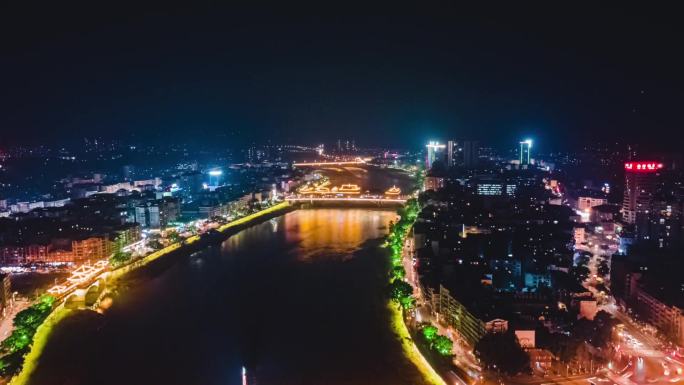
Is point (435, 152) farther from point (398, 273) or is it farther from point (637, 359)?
point (637, 359)

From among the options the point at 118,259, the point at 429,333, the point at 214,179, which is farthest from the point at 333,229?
the point at 214,179

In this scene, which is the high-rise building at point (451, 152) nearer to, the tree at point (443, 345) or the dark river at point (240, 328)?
the dark river at point (240, 328)

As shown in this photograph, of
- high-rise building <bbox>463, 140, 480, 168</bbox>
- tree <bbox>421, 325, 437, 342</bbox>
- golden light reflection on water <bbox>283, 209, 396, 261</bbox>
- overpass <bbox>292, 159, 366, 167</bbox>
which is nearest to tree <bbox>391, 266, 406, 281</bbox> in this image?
golden light reflection on water <bbox>283, 209, 396, 261</bbox>

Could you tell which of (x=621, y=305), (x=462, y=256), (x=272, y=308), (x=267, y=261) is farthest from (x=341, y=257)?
(x=621, y=305)

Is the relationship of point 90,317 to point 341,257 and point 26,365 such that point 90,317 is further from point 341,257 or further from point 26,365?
point 341,257

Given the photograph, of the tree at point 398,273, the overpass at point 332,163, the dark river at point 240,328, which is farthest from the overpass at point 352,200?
the overpass at point 332,163

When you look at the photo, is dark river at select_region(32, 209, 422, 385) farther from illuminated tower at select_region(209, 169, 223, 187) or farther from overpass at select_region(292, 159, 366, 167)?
overpass at select_region(292, 159, 366, 167)
